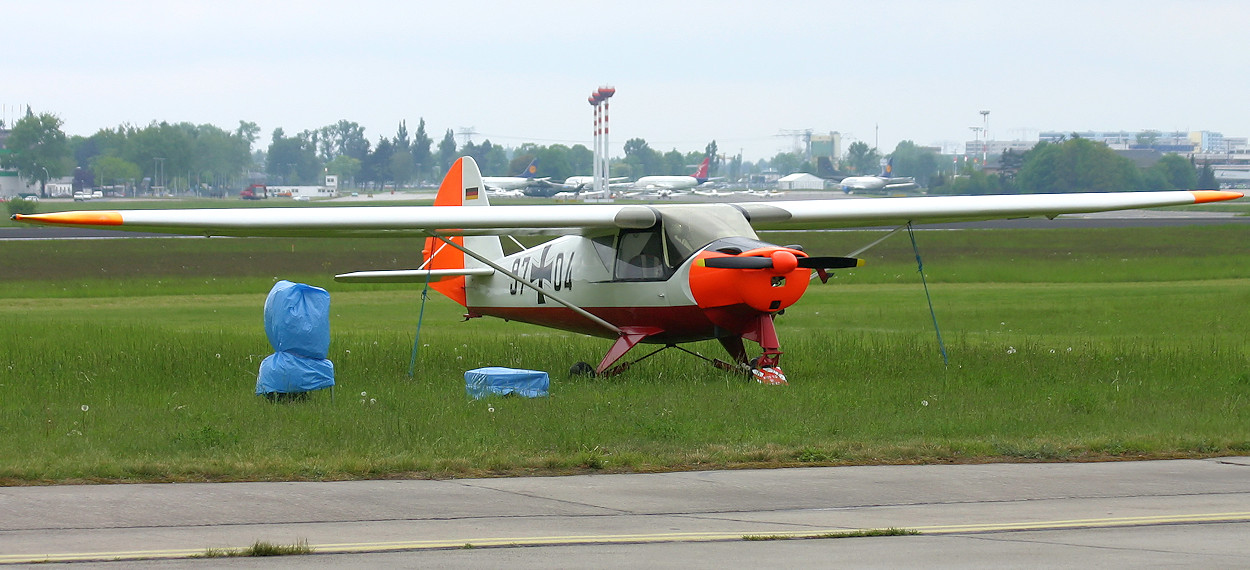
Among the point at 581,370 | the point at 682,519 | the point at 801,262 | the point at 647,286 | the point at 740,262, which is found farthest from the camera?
the point at 581,370

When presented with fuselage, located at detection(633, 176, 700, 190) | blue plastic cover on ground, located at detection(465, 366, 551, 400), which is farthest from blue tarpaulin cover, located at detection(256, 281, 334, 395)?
fuselage, located at detection(633, 176, 700, 190)

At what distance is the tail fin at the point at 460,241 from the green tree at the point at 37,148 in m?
137

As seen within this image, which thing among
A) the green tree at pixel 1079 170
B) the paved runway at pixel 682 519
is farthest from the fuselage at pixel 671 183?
the paved runway at pixel 682 519

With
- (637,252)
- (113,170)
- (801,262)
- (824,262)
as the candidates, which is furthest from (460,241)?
(113,170)

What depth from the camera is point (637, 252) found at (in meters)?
16.0

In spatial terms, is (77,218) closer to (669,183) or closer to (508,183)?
(508,183)

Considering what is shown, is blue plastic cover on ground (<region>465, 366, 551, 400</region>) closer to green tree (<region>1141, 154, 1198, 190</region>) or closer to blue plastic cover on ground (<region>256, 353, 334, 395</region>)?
blue plastic cover on ground (<region>256, 353, 334, 395</region>)

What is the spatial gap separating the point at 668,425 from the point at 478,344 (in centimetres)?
860

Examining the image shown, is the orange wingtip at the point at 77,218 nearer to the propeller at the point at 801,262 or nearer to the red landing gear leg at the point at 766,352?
the propeller at the point at 801,262

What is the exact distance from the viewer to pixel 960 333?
2214cm

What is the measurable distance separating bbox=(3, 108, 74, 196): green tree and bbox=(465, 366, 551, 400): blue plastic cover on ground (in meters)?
143

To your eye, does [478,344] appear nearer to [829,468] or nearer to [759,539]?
[829,468]

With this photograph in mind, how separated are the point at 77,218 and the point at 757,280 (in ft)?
21.8

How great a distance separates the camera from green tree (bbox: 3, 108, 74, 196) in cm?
14325
